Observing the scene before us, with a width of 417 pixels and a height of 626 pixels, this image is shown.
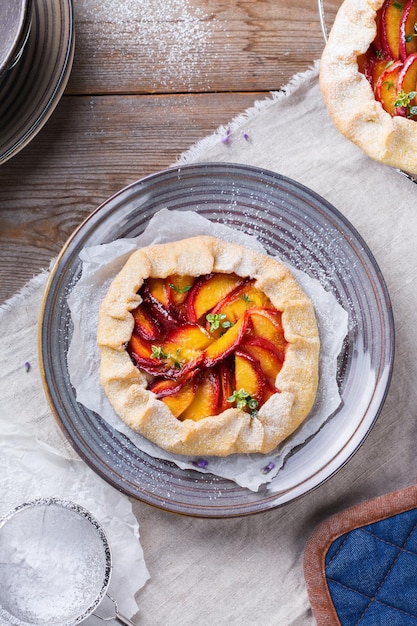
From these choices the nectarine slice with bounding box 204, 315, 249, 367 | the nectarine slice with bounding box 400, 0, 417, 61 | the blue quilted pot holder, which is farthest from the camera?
the blue quilted pot holder

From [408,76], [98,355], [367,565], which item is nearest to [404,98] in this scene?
[408,76]

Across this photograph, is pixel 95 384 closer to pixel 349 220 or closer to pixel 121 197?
pixel 121 197

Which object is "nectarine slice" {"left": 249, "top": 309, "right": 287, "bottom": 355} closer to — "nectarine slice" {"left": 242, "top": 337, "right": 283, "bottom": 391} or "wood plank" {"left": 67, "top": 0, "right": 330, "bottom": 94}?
"nectarine slice" {"left": 242, "top": 337, "right": 283, "bottom": 391}

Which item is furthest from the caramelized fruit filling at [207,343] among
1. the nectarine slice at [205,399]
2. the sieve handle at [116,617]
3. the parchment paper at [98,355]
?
the sieve handle at [116,617]

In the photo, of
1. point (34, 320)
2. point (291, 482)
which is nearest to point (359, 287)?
point (291, 482)

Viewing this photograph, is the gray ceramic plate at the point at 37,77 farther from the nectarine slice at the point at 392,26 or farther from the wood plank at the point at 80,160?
the nectarine slice at the point at 392,26

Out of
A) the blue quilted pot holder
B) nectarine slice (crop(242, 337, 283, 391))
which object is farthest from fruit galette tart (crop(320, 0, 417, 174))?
the blue quilted pot holder
